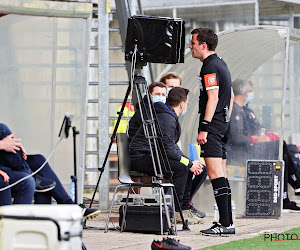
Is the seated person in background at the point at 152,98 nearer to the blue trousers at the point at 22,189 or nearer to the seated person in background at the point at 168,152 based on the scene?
the seated person in background at the point at 168,152

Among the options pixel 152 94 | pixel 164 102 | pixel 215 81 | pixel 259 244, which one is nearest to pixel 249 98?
pixel 164 102

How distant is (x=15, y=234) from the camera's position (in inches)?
157

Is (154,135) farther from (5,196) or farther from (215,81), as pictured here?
(5,196)

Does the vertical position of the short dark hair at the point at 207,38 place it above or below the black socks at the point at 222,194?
above

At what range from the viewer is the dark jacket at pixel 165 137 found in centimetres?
756

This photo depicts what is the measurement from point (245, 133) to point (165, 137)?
79.8 inches

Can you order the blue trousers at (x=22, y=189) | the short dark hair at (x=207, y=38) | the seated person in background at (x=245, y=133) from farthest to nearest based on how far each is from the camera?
the seated person in background at (x=245, y=133)
the short dark hair at (x=207, y=38)
the blue trousers at (x=22, y=189)

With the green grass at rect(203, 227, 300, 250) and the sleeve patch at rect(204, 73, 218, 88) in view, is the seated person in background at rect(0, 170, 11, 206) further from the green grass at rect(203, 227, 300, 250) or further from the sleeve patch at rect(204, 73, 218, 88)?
the sleeve patch at rect(204, 73, 218, 88)

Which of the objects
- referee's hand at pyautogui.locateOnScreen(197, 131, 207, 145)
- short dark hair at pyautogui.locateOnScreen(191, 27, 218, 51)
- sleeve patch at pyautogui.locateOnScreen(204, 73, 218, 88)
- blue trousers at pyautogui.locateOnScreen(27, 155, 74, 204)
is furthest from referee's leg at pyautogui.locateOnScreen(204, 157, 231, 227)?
blue trousers at pyautogui.locateOnScreen(27, 155, 74, 204)

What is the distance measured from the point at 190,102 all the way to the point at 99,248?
430 centimetres

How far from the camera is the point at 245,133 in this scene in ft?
30.7

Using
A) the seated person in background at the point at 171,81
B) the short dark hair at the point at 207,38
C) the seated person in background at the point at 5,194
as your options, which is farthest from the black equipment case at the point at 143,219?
the seated person in background at the point at 171,81

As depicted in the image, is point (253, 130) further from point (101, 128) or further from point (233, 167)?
point (101, 128)

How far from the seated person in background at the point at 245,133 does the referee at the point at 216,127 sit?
7.28ft
